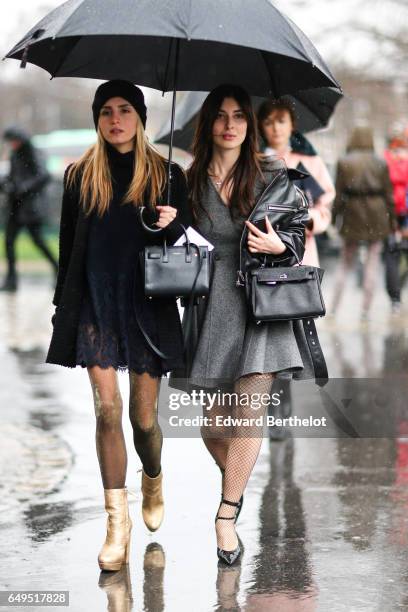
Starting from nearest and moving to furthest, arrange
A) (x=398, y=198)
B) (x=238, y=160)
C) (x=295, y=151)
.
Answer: (x=238, y=160) → (x=295, y=151) → (x=398, y=198)

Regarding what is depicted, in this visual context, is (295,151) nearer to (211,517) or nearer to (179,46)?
(179,46)

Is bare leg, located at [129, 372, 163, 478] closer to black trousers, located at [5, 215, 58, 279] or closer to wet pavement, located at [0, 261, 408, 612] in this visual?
wet pavement, located at [0, 261, 408, 612]

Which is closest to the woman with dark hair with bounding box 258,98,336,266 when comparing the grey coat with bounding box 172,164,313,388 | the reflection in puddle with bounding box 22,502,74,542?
the grey coat with bounding box 172,164,313,388

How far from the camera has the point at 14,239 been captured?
655 inches

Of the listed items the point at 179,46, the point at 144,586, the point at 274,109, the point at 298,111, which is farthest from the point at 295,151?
the point at 144,586

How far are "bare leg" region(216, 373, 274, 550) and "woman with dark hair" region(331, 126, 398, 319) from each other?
8075 millimetres

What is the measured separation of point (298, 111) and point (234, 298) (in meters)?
2.36

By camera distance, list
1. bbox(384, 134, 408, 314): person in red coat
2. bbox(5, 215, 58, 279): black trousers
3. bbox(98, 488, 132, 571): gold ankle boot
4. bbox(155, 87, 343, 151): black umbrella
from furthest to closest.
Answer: bbox(5, 215, 58, 279): black trousers
bbox(384, 134, 408, 314): person in red coat
bbox(155, 87, 343, 151): black umbrella
bbox(98, 488, 132, 571): gold ankle boot

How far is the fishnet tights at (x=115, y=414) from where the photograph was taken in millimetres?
5164

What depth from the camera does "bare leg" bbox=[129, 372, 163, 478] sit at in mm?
5234

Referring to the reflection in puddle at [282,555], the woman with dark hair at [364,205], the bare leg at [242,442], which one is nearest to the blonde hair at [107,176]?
the bare leg at [242,442]

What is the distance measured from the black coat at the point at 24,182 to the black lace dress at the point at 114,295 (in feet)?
38.0

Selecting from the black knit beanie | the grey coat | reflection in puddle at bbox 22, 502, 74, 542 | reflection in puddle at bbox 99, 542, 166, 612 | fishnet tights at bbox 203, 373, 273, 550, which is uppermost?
the black knit beanie

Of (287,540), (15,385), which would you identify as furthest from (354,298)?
(287,540)
